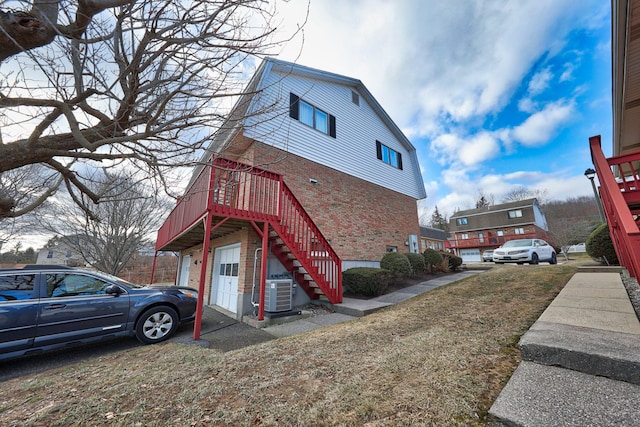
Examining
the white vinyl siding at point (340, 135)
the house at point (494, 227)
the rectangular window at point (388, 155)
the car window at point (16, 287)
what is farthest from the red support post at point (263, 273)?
the house at point (494, 227)

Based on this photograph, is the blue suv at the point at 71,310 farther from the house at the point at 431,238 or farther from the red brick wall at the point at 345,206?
the house at the point at 431,238

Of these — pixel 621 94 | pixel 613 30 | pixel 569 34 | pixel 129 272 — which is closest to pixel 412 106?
pixel 569 34

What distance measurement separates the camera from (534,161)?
64.2 feet

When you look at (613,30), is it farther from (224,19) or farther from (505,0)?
(224,19)

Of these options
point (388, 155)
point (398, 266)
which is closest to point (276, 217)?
point (398, 266)

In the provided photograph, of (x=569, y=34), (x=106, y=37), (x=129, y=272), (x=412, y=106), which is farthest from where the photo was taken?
(x=129, y=272)

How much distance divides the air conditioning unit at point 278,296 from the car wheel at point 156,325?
207cm

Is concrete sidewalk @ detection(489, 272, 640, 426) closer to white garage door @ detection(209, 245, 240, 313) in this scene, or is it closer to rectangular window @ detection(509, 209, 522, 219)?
white garage door @ detection(209, 245, 240, 313)

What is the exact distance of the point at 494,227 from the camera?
105ft

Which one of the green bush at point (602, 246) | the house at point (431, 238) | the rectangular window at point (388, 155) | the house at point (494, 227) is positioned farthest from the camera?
the house at point (494, 227)

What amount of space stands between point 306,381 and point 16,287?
17.6 ft

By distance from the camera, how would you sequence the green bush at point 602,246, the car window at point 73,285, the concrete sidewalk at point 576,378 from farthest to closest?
the green bush at point 602,246 < the car window at point 73,285 < the concrete sidewalk at point 576,378

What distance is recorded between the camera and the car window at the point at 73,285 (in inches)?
177

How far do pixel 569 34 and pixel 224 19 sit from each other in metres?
10.1
